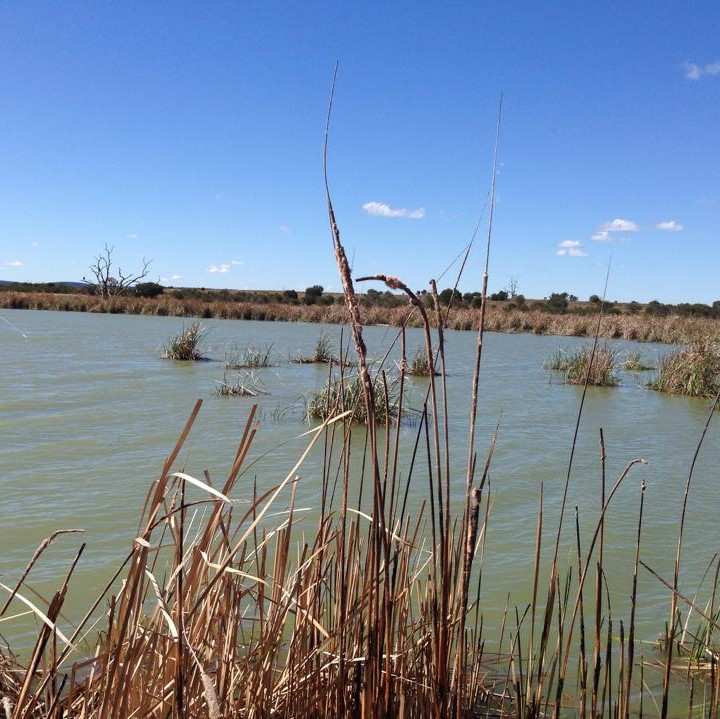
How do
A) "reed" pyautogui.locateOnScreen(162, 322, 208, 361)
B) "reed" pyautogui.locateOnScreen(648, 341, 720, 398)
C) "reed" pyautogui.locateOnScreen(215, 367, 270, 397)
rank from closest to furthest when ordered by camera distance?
"reed" pyautogui.locateOnScreen(215, 367, 270, 397) → "reed" pyautogui.locateOnScreen(648, 341, 720, 398) → "reed" pyautogui.locateOnScreen(162, 322, 208, 361)

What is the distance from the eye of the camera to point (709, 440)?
26.5ft

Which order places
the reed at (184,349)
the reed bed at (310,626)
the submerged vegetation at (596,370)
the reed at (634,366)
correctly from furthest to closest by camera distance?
the reed at (634,366) → the reed at (184,349) → the submerged vegetation at (596,370) → the reed bed at (310,626)

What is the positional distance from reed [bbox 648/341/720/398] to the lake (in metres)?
0.50

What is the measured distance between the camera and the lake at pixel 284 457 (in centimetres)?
373

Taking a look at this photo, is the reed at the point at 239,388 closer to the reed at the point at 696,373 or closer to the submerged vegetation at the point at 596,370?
the submerged vegetation at the point at 596,370

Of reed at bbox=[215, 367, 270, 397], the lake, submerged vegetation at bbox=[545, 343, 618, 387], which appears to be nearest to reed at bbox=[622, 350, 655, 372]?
submerged vegetation at bbox=[545, 343, 618, 387]

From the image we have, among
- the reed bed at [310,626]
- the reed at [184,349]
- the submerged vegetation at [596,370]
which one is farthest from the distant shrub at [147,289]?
the reed bed at [310,626]

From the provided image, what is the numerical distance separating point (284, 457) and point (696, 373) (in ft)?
28.6

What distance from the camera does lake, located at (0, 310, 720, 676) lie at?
373 cm

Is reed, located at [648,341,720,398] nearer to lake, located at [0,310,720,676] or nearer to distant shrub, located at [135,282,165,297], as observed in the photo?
lake, located at [0,310,720,676]

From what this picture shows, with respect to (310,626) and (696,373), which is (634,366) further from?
(310,626)

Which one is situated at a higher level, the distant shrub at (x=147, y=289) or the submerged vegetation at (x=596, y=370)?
the distant shrub at (x=147, y=289)

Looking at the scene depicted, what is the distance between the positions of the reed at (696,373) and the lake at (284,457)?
19.7 inches

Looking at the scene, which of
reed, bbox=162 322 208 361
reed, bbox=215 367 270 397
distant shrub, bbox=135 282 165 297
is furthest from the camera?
distant shrub, bbox=135 282 165 297
